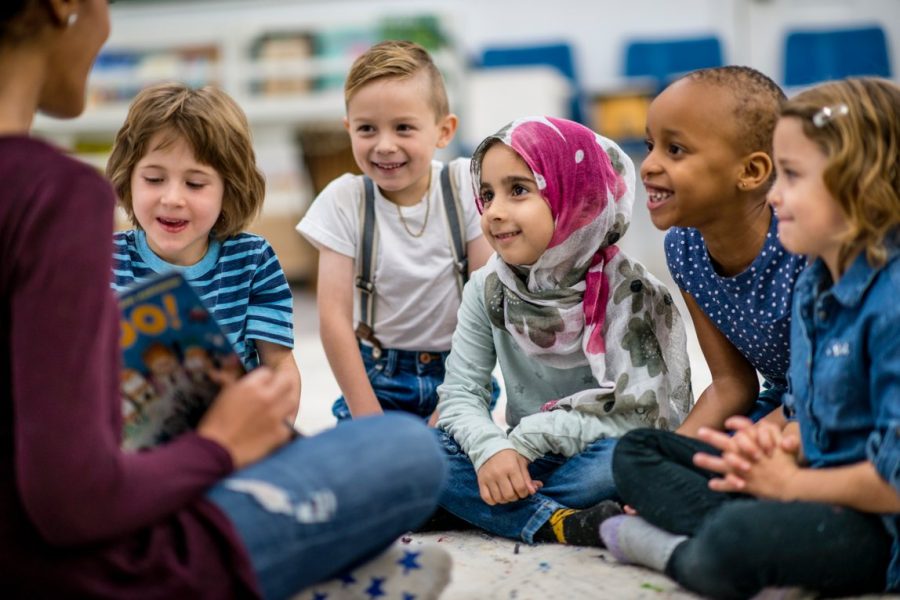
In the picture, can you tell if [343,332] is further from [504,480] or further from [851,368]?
[851,368]

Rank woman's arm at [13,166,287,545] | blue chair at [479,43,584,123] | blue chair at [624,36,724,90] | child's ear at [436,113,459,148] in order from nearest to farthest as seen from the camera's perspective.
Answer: woman's arm at [13,166,287,545]
child's ear at [436,113,459,148]
blue chair at [624,36,724,90]
blue chair at [479,43,584,123]

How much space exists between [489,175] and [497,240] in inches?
3.9

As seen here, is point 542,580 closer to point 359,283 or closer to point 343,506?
point 343,506

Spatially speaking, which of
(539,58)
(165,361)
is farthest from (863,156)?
(539,58)

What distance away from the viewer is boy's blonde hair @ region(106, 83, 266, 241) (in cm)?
145

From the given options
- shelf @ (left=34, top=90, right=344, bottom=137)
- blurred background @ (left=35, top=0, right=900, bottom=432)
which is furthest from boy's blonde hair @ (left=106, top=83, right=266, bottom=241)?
shelf @ (left=34, top=90, right=344, bottom=137)

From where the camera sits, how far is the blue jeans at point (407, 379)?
1.84 meters

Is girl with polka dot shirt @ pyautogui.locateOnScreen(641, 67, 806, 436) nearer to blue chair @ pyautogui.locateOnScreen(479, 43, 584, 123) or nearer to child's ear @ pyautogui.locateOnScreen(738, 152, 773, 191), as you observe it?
child's ear @ pyautogui.locateOnScreen(738, 152, 773, 191)

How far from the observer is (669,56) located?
17.4 feet

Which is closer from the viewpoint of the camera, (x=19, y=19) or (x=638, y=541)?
(x=19, y=19)

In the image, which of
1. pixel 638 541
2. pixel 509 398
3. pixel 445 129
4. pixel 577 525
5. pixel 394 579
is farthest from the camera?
pixel 445 129

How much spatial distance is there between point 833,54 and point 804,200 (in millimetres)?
4362

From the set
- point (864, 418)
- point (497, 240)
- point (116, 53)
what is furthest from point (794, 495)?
point (116, 53)

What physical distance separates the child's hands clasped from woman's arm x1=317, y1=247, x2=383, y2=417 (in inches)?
30.7
